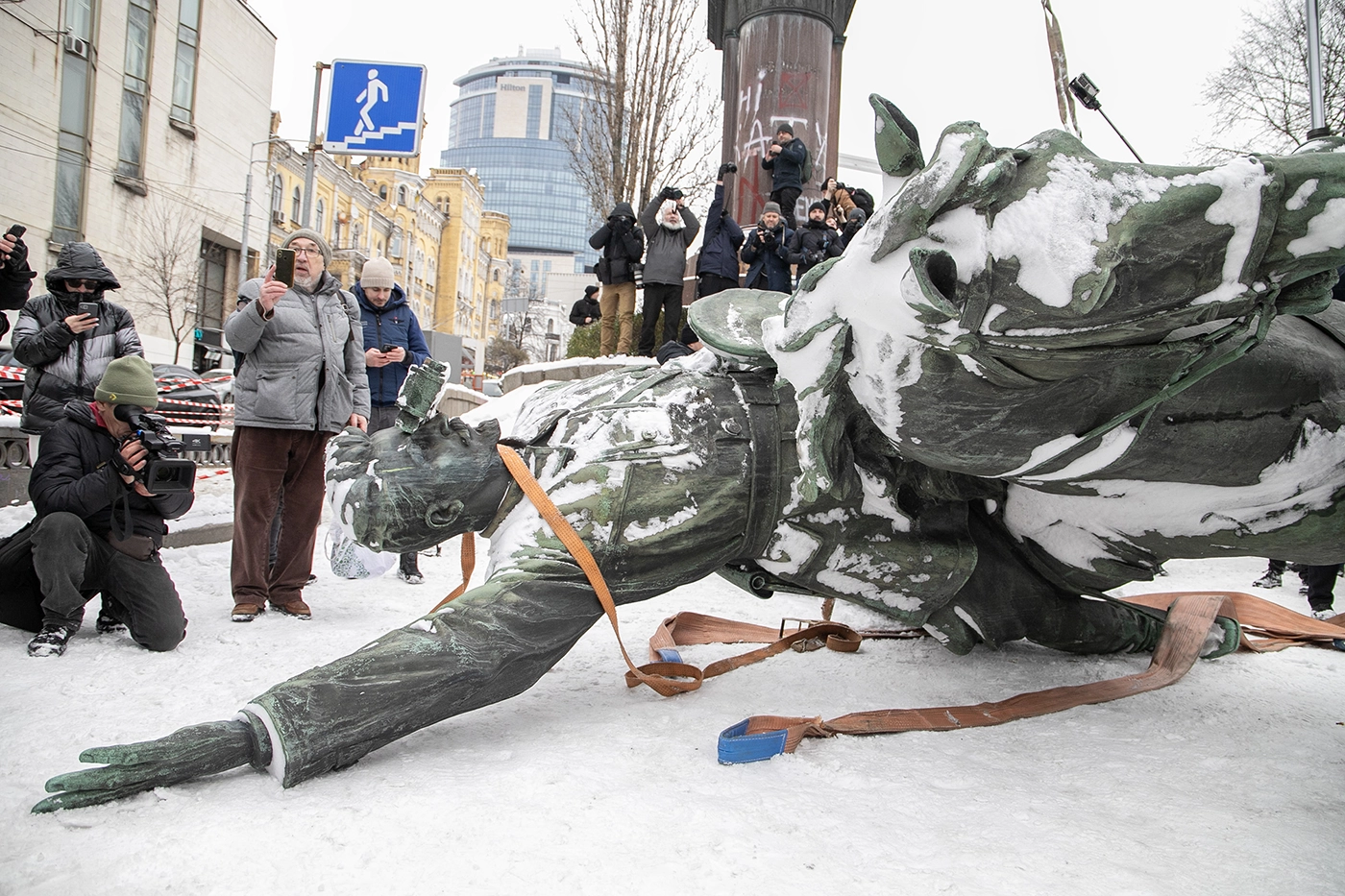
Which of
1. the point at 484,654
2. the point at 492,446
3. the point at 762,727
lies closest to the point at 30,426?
the point at 492,446

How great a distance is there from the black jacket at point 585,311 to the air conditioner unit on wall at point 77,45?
545cm

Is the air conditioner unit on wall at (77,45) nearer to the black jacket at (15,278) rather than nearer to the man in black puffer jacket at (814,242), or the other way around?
the black jacket at (15,278)

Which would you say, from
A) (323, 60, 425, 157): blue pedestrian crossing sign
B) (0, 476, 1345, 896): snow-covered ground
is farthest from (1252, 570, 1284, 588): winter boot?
(323, 60, 425, 157): blue pedestrian crossing sign

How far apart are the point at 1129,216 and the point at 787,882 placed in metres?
1.38

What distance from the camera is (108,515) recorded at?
10.9 ft

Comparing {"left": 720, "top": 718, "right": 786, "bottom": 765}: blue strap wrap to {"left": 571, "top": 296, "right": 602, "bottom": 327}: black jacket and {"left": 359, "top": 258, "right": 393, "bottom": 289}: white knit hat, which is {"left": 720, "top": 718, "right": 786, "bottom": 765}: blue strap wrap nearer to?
{"left": 359, "top": 258, "right": 393, "bottom": 289}: white knit hat

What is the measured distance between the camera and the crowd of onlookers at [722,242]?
7605 millimetres

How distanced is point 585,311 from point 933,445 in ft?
30.9

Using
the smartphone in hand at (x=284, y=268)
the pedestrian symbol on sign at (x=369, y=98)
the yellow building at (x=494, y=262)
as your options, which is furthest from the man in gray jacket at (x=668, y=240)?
the yellow building at (x=494, y=262)

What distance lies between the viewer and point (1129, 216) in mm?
1583

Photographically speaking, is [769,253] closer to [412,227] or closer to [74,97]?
[74,97]

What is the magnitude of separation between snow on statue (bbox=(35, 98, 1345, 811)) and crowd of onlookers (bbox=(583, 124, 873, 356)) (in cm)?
489

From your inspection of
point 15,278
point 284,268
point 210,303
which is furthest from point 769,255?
point 210,303

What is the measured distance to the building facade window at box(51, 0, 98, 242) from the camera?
6.25 m
